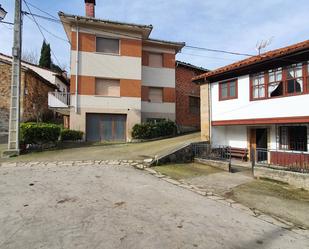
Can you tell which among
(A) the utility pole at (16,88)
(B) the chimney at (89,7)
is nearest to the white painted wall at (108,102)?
(A) the utility pole at (16,88)

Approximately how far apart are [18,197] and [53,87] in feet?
72.7

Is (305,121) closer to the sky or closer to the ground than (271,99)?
closer to the ground

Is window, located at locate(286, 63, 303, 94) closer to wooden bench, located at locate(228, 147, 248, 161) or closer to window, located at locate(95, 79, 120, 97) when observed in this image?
wooden bench, located at locate(228, 147, 248, 161)

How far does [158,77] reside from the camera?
2098cm

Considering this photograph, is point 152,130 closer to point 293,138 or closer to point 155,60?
point 155,60

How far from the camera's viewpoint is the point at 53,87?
2617 centimetres

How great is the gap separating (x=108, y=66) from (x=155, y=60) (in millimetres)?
4487

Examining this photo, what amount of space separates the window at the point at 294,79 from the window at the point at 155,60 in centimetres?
1164

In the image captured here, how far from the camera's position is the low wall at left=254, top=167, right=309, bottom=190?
27.4ft

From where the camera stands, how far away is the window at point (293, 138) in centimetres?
1181

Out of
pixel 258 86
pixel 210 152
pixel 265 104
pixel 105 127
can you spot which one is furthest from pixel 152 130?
pixel 265 104

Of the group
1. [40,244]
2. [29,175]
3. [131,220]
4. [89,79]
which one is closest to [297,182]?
[131,220]

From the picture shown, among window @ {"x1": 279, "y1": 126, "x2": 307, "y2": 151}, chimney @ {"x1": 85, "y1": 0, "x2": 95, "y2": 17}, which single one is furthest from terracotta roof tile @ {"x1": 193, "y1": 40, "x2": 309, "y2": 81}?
chimney @ {"x1": 85, "y1": 0, "x2": 95, "y2": 17}

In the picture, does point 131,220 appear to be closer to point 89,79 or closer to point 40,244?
point 40,244
